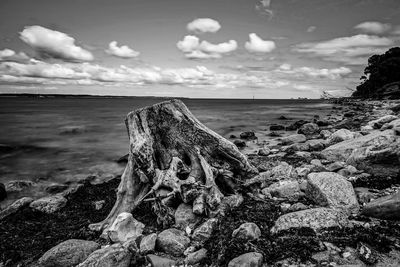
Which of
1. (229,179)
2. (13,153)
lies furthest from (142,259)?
(13,153)

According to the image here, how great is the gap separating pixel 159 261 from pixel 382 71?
77077mm

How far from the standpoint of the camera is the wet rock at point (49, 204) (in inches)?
284

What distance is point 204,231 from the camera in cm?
452

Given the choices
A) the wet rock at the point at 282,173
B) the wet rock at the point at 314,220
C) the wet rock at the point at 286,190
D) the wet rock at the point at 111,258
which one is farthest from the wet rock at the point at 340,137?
the wet rock at the point at 111,258

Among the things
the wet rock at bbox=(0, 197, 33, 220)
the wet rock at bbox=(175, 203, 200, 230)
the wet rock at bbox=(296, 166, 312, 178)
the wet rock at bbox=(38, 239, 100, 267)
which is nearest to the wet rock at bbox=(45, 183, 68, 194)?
the wet rock at bbox=(0, 197, 33, 220)

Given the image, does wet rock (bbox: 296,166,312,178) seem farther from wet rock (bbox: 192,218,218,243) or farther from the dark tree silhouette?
the dark tree silhouette

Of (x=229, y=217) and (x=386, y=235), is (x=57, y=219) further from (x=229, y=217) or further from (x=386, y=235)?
(x=386, y=235)

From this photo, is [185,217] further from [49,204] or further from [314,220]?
[49,204]

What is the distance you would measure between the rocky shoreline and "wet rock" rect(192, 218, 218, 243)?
2 cm

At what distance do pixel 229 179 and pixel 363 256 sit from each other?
3214 millimetres

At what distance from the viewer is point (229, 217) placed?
197 inches

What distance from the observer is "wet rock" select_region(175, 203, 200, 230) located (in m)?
4.95

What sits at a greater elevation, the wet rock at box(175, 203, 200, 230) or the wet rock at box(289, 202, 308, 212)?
the wet rock at box(289, 202, 308, 212)

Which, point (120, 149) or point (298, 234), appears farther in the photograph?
point (120, 149)
